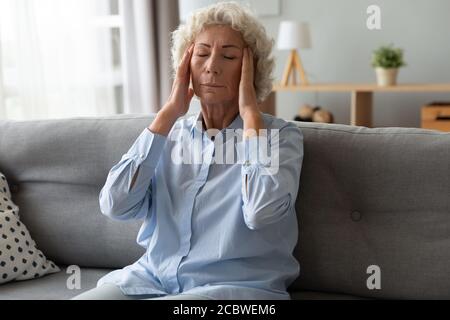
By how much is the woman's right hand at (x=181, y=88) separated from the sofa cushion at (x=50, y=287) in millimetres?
555

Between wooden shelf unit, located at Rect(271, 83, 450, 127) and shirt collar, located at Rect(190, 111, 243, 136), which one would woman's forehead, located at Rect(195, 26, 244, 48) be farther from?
wooden shelf unit, located at Rect(271, 83, 450, 127)

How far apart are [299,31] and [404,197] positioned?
109 inches

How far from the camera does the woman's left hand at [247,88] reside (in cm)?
168

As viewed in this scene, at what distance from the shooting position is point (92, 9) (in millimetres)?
3656

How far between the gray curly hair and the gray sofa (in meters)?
0.17

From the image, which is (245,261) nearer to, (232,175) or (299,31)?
(232,175)

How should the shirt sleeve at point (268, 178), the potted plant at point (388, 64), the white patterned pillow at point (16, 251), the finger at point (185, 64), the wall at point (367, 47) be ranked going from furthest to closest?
the wall at point (367, 47)
the potted plant at point (388, 64)
the white patterned pillow at point (16, 251)
the finger at point (185, 64)
the shirt sleeve at point (268, 178)

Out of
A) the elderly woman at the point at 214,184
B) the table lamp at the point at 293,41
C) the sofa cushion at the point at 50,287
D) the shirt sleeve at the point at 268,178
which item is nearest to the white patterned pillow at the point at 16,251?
the sofa cushion at the point at 50,287

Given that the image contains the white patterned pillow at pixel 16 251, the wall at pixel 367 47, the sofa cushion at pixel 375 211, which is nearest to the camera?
the sofa cushion at pixel 375 211

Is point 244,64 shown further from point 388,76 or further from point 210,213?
point 388,76

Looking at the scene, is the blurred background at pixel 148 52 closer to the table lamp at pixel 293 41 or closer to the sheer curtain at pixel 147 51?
the sheer curtain at pixel 147 51

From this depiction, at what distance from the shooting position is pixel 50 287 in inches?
74.9

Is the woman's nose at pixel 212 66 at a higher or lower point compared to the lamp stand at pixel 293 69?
higher
